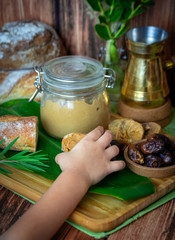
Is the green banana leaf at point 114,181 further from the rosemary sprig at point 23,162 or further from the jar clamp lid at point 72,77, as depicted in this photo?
the jar clamp lid at point 72,77

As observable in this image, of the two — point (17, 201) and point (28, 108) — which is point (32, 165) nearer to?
point (17, 201)

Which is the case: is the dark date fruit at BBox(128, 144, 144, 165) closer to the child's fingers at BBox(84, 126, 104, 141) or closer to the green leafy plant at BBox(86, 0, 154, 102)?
the child's fingers at BBox(84, 126, 104, 141)

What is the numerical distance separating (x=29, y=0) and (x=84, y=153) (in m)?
1.01

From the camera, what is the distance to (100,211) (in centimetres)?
79

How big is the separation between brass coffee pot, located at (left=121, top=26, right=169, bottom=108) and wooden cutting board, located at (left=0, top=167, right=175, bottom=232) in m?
0.39

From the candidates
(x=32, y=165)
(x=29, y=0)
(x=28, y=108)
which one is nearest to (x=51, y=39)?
(x=29, y=0)

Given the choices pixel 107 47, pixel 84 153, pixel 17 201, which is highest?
pixel 107 47

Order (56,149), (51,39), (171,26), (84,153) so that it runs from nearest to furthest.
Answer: (84,153)
(56,149)
(171,26)
(51,39)

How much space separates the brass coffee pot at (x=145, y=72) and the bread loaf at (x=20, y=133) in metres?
0.41

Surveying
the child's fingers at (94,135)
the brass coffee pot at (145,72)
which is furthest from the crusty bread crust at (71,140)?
the brass coffee pot at (145,72)

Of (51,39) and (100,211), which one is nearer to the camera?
(100,211)

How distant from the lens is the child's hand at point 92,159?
0.81m

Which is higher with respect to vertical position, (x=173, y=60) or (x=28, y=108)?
(x=173, y=60)

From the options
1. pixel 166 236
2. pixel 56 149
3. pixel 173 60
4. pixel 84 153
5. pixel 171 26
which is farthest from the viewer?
pixel 171 26
